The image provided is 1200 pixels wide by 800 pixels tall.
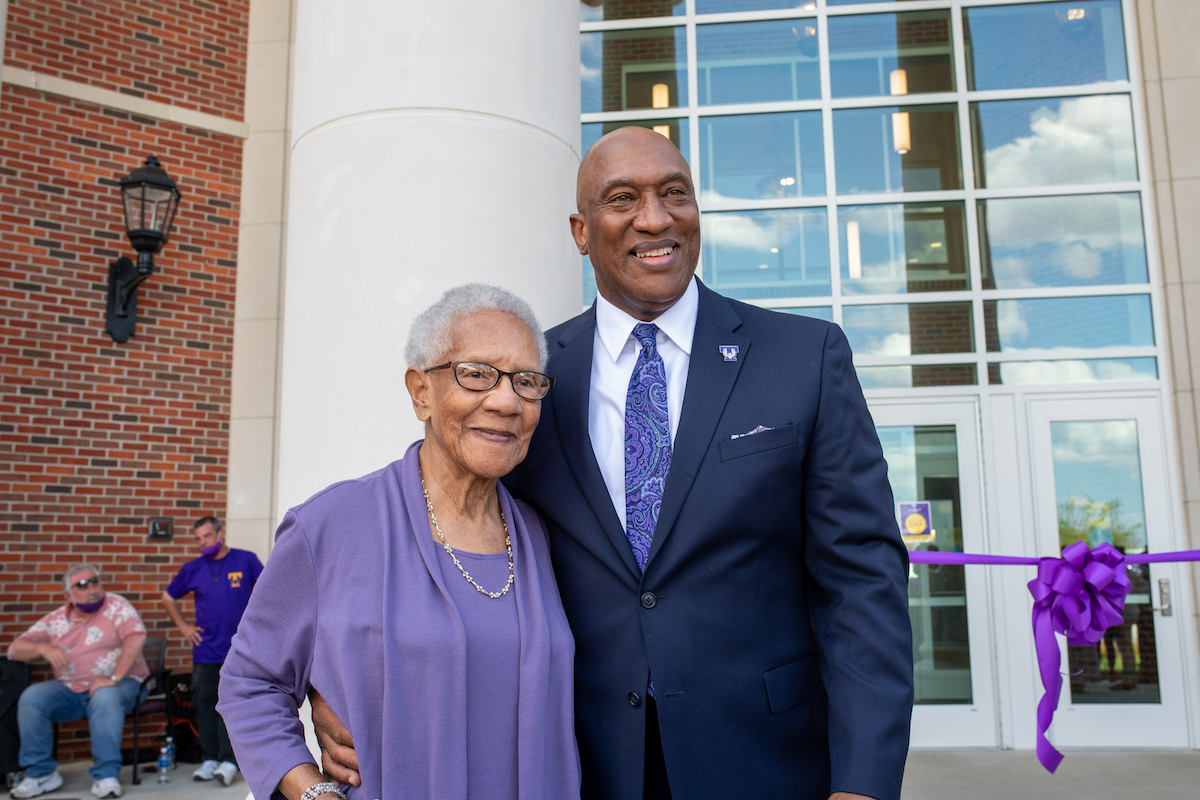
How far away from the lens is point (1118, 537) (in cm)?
740

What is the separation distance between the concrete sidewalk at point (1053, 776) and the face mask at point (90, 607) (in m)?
5.59

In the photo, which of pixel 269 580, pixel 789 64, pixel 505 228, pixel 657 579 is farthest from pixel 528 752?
pixel 789 64

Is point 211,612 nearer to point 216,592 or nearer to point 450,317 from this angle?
point 216,592

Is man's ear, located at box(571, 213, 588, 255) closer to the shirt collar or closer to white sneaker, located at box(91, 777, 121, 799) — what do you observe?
the shirt collar

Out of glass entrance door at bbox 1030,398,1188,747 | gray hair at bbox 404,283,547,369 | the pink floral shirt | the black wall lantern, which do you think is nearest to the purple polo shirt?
the pink floral shirt

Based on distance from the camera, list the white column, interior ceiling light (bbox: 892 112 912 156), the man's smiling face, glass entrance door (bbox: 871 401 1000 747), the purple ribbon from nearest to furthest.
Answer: the man's smiling face → the white column → the purple ribbon → glass entrance door (bbox: 871 401 1000 747) → interior ceiling light (bbox: 892 112 912 156)

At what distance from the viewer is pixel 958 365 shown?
304 inches

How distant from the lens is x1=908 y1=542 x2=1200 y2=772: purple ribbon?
5379 millimetres

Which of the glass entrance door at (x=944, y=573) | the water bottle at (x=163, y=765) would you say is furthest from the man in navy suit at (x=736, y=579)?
the water bottle at (x=163, y=765)

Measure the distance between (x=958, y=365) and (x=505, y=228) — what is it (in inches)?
217

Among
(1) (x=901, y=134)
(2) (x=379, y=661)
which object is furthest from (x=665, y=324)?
(1) (x=901, y=134)

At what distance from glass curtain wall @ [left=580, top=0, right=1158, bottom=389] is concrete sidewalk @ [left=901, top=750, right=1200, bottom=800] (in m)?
2.87

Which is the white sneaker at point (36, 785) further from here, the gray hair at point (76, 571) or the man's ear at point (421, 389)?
the man's ear at point (421, 389)

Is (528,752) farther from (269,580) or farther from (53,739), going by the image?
(53,739)
